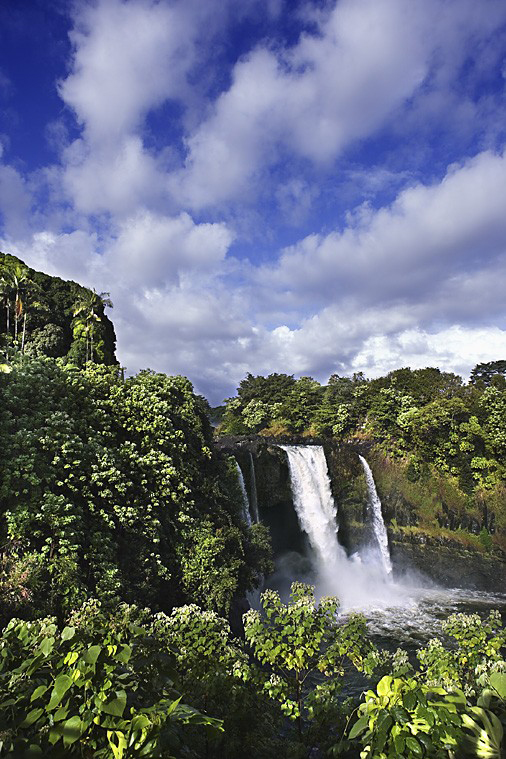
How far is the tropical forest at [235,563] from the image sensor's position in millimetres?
A: 2137

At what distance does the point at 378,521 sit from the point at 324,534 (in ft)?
14.1

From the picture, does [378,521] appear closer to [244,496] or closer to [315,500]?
[315,500]

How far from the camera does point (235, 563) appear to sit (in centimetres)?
1360

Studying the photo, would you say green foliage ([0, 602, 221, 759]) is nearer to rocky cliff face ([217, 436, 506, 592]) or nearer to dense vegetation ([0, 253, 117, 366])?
rocky cliff face ([217, 436, 506, 592])

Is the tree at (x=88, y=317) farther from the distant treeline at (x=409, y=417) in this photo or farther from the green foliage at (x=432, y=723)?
the green foliage at (x=432, y=723)

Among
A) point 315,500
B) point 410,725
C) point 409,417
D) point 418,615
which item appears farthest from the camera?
point 409,417

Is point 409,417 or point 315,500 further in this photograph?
point 409,417

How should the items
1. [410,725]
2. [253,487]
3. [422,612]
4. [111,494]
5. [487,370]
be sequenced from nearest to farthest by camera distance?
[410,725]
[111,494]
[422,612]
[253,487]
[487,370]

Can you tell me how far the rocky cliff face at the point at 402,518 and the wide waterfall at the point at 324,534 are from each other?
2.19ft

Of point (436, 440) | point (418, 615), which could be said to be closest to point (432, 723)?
point (418, 615)

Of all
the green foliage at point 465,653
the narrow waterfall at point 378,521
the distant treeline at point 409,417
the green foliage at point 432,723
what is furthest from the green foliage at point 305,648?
the distant treeline at point 409,417

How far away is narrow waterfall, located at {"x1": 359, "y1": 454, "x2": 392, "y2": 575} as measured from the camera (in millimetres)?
25781

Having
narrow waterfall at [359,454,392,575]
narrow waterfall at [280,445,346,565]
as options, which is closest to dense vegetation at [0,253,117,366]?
narrow waterfall at [280,445,346,565]

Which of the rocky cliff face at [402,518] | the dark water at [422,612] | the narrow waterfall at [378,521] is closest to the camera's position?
the dark water at [422,612]
